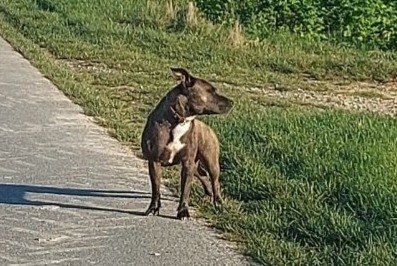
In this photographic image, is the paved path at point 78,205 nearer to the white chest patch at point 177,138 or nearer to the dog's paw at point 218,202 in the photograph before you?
the dog's paw at point 218,202

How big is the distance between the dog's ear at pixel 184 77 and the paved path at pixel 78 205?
833 mm

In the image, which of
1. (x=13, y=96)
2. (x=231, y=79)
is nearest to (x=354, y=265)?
(x=13, y=96)

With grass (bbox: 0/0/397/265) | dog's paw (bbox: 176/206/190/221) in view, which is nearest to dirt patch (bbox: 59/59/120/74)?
grass (bbox: 0/0/397/265)

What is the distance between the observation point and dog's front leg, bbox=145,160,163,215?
23.3 ft

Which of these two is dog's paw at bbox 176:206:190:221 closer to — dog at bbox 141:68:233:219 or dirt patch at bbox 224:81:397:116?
dog at bbox 141:68:233:219

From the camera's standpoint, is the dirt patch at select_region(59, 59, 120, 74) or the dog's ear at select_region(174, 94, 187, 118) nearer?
the dog's ear at select_region(174, 94, 187, 118)

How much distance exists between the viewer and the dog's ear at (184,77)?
7.01 metres

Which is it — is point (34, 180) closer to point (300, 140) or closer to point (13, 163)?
point (13, 163)

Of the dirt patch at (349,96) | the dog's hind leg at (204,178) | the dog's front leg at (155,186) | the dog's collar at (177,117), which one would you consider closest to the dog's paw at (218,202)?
the dog's hind leg at (204,178)

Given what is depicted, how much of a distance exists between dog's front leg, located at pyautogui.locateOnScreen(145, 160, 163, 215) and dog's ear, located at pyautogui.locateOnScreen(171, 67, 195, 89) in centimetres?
52

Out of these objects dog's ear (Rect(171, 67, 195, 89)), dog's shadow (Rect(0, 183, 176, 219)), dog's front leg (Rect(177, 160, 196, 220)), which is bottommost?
dog's shadow (Rect(0, 183, 176, 219))

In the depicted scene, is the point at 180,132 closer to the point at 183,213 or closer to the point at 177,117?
the point at 177,117

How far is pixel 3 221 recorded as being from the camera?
7020mm

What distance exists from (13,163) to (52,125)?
1.58 m
